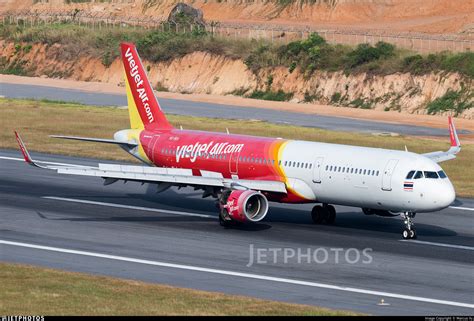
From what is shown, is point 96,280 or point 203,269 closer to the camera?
point 96,280

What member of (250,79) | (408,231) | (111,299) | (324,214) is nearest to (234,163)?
(324,214)

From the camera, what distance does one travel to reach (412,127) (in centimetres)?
9375

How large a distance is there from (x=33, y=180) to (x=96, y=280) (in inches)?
991

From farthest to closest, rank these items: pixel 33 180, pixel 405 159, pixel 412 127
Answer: pixel 412 127
pixel 33 180
pixel 405 159

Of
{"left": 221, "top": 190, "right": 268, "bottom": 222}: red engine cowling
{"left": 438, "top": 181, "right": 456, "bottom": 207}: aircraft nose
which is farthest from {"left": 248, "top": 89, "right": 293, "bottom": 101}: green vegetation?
{"left": 438, "top": 181, "right": 456, "bottom": 207}: aircraft nose

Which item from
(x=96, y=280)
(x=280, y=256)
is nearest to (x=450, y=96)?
(x=280, y=256)

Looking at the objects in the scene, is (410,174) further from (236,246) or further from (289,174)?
(236,246)

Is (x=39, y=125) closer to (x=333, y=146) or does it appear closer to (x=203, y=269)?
(x=333, y=146)

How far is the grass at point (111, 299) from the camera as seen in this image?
34219mm

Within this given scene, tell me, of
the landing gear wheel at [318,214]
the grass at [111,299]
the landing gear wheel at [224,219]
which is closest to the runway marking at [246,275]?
the grass at [111,299]

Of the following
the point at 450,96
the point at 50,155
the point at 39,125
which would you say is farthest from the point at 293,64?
the point at 50,155

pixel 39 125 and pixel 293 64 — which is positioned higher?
pixel 293 64

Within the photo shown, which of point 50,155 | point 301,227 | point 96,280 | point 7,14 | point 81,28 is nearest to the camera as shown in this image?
point 96,280

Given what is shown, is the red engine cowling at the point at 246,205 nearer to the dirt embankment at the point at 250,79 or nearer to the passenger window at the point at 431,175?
the passenger window at the point at 431,175
